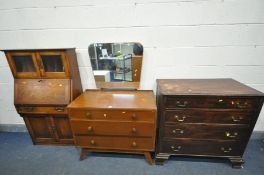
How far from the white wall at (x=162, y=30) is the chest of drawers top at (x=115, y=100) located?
1.14 feet

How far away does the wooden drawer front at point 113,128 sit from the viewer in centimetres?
144

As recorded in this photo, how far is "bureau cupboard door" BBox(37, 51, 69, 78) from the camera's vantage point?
4.98ft

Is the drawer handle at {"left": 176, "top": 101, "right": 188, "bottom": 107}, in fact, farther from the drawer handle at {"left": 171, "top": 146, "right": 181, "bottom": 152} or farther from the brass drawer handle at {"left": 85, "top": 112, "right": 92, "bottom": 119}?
the brass drawer handle at {"left": 85, "top": 112, "right": 92, "bottom": 119}

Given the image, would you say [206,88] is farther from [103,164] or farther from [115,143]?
[103,164]

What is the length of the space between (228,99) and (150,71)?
92cm

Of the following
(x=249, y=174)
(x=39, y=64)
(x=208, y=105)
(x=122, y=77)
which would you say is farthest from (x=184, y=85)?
(x=39, y=64)

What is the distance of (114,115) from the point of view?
1.41 m

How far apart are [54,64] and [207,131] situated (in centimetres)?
196

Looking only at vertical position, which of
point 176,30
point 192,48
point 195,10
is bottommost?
point 192,48

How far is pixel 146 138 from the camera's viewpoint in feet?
4.92

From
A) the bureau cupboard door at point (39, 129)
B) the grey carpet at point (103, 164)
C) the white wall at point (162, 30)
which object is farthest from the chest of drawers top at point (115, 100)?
the grey carpet at point (103, 164)

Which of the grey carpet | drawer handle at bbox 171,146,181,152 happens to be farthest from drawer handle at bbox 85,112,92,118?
drawer handle at bbox 171,146,181,152

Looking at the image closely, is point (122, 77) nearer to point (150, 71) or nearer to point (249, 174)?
point (150, 71)

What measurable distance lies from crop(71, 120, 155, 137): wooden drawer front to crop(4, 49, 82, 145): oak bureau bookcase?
0.33 metres
